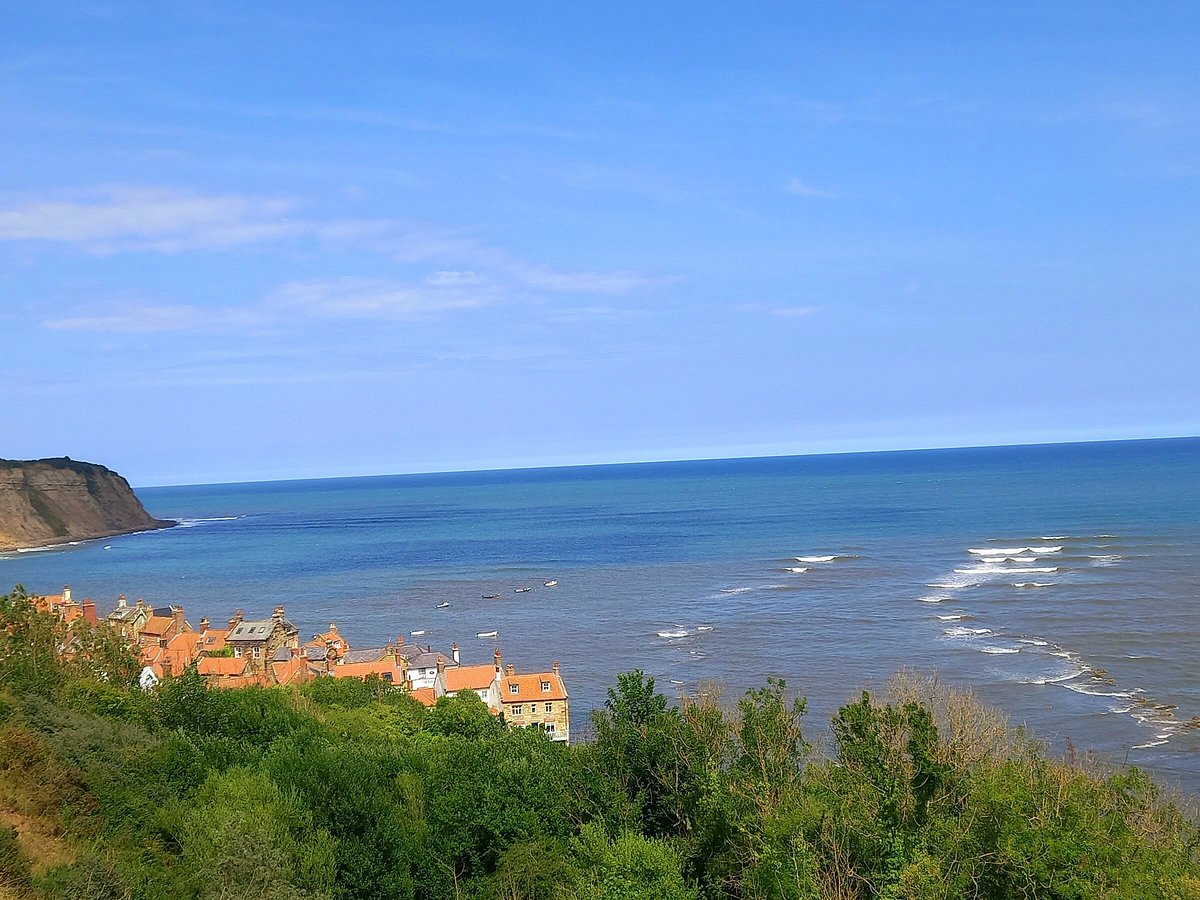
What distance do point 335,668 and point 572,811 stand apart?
104ft

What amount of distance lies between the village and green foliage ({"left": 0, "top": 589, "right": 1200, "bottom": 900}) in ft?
52.6

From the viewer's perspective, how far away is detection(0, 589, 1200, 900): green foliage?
2259cm

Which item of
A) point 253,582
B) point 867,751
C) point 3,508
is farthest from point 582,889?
point 3,508

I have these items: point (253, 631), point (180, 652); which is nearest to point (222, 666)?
point (180, 652)

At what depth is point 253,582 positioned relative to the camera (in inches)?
4719

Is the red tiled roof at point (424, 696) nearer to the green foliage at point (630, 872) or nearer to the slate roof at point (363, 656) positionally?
the slate roof at point (363, 656)

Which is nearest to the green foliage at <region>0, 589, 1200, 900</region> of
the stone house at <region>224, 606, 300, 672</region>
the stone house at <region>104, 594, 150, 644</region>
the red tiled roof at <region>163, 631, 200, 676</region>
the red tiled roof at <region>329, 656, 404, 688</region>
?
the red tiled roof at <region>329, 656, 404, 688</region>

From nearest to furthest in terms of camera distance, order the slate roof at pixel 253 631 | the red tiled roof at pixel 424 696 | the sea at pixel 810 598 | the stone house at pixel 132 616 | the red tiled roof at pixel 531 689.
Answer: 1. the red tiled roof at pixel 424 696
2. the red tiled roof at pixel 531 689
3. the sea at pixel 810 598
4. the stone house at pixel 132 616
5. the slate roof at pixel 253 631

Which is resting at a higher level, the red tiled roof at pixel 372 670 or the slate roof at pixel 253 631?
the slate roof at pixel 253 631

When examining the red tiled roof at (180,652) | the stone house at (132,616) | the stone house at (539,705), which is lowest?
the stone house at (539,705)

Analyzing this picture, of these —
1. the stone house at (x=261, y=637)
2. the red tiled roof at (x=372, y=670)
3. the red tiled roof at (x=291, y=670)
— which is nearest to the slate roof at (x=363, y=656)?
the red tiled roof at (x=372, y=670)

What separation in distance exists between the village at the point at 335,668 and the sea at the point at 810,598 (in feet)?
9.22

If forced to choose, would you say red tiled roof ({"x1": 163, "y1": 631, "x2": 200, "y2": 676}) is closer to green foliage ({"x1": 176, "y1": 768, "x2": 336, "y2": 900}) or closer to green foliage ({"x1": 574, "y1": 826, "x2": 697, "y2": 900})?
green foliage ({"x1": 176, "y1": 768, "x2": 336, "y2": 900})

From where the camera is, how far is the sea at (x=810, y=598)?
186 feet
